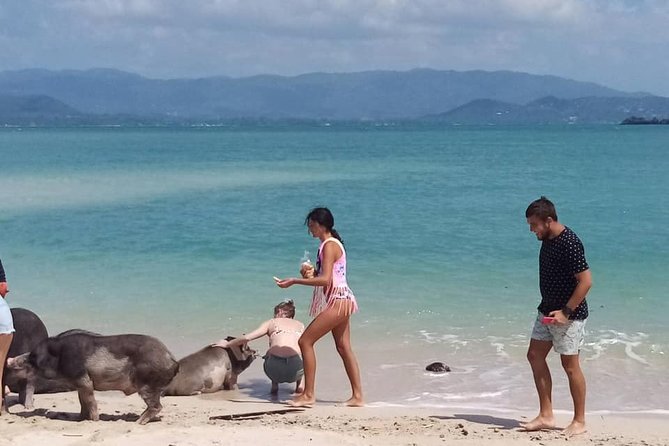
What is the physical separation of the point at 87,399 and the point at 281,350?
6.34 ft

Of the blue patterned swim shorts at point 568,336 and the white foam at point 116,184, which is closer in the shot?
the blue patterned swim shorts at point 568,336

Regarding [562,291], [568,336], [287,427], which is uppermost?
[562,291]

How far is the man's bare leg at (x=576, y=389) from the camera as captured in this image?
275 inches

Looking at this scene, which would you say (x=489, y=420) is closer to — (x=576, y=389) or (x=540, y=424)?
(x=540, y=424)

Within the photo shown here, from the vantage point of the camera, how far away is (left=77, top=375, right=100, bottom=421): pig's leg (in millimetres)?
7027

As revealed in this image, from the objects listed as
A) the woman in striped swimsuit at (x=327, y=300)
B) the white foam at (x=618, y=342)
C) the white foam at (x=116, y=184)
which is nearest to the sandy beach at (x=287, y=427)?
the woman in striped swimsuit at (x=327, y=300)

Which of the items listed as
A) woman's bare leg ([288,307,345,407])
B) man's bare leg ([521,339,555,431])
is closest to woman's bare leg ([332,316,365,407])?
woman's bare leg ([288,307,345,407])

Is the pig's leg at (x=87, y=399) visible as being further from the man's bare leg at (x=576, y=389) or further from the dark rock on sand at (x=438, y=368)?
the dark rock on sand at (x=438, y=368)

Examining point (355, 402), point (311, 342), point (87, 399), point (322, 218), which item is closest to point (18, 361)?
point (87, 399)

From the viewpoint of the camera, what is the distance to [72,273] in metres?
15.8

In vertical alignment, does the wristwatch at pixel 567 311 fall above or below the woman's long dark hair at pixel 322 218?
below

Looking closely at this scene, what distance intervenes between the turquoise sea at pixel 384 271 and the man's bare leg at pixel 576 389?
0.99m

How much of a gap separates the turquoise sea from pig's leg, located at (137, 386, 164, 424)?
202cm

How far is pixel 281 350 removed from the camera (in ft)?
28.2
